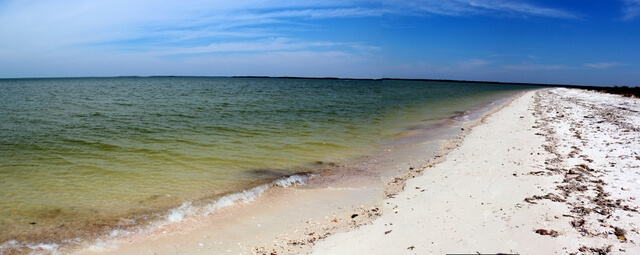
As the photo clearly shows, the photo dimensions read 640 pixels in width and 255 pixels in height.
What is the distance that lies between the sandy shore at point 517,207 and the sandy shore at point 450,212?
15 millimetres

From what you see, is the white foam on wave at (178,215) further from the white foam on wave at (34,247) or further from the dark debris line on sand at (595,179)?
the dark debris line on sand at (595,179)

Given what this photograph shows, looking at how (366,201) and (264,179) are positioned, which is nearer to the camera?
(366,201)

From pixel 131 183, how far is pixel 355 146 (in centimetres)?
681

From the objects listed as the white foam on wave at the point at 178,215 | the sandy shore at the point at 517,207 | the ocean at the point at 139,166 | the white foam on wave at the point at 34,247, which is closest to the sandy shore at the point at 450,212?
the sandy shore at the point at 517,207

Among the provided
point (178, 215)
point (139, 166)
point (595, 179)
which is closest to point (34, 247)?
point (178, 215)

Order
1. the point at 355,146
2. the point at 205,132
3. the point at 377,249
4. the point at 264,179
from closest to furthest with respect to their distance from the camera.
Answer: the point at 377,249, the point at 264,179, the point at 355,146, the point at 205,132

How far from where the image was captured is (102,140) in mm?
12484

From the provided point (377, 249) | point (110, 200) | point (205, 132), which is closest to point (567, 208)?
point (377, 249)

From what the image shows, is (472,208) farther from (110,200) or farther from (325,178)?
(110,200)

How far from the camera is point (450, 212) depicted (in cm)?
504

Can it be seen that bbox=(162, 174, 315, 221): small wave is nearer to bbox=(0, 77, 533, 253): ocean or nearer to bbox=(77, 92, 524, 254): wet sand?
bbox=(0, 77, 533, 253): ocean

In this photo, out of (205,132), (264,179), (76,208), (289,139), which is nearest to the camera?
(76,208)

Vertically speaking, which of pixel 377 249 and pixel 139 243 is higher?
pixel 377 249

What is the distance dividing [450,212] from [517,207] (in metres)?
0.90
